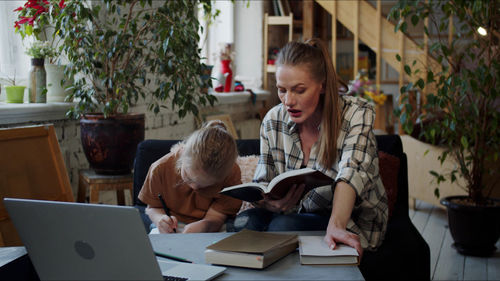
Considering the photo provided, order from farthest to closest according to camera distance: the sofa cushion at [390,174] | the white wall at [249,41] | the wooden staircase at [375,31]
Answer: the white wall at [249,41], the wooden staircase at [375,31], the sofa cushion at [390,174]

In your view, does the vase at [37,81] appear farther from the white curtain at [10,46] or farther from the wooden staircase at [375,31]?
the wooden staircase at [375,31]

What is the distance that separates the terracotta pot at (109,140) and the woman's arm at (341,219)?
54.1 inches

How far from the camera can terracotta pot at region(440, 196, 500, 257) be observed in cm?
322

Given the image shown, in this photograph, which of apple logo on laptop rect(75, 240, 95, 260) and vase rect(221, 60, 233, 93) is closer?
apple logo on laptop rect(75, 240, 95, 260)

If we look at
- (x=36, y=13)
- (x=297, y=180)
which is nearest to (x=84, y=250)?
(x=297, y=180)

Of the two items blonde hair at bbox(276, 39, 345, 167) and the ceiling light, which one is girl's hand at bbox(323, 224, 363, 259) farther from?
the ceiling light

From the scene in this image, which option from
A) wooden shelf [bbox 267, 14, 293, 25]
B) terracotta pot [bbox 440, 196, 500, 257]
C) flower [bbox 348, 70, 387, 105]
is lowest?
terracotta pot [bbox 440, 196, 500, 257]

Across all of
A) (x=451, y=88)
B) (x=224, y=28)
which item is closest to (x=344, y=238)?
(x=451, y=88)

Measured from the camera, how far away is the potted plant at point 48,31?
2637 millimetres

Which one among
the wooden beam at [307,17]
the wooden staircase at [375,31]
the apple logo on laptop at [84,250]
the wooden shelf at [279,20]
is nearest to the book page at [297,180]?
the apple logo on laptop at [84,250]

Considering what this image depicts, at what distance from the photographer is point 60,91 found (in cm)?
300

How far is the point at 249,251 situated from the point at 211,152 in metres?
0.64

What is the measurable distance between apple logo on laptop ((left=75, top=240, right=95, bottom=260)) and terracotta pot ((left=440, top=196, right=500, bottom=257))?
2662mm

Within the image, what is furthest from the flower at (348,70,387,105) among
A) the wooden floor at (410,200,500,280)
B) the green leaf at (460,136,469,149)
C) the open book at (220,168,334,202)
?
the open book at (220,168,334,202)
